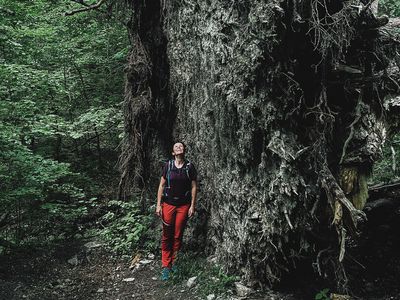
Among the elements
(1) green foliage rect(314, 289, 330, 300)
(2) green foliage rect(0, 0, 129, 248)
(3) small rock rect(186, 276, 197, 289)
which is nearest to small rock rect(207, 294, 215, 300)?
(3) small rock rect(186, 276, 197, 289)

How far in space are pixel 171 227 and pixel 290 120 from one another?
302cm

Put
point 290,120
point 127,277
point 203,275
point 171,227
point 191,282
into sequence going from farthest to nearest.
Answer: point 127,277 < point 171,227 < point 203,275 < point 191,282 < point 290,120

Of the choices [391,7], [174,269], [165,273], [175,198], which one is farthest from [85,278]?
[391,7]

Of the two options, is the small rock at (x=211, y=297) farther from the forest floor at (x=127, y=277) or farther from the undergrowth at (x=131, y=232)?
the undergrowth at (x=131, y=232)

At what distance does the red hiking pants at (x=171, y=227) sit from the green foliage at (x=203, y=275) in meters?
0.30

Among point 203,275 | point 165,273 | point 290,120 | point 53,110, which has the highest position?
point 53,110

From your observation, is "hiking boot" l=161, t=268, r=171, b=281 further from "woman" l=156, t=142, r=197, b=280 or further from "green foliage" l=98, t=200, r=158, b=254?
"green foliage" l=98, t=200, r=158, b=254

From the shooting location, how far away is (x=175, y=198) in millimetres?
6719

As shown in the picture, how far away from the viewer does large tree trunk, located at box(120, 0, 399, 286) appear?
5.17 meters

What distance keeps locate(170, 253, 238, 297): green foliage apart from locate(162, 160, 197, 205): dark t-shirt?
128cm

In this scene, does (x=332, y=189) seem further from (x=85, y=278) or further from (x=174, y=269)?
(x=85, y=278)

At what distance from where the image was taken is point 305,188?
17.7 ft

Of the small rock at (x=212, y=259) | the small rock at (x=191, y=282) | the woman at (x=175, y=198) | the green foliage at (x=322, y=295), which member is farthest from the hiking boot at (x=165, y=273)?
the green foliage at (x=322, y=295)

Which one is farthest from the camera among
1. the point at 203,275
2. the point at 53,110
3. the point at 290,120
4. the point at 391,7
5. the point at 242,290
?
the point at 53,110
